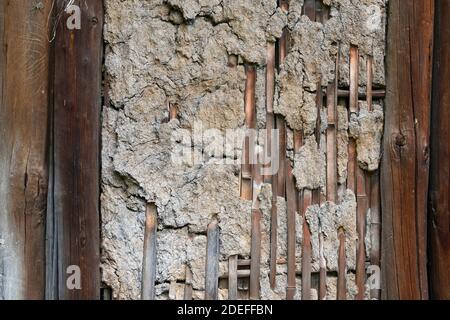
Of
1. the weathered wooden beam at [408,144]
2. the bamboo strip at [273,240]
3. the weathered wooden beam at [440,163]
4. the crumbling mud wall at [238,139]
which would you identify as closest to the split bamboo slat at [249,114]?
the crumbling mud wall at [238,139]

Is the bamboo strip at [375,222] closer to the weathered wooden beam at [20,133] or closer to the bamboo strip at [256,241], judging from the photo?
the bamboo strip at [256,241]

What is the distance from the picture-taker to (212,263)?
208 cm

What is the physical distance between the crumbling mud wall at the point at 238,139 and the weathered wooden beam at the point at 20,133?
25 centimetres

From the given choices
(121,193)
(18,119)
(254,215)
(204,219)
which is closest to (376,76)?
(254,215)

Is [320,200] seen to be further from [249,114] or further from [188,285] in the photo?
[188,285]

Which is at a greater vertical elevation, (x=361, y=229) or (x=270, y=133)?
(x=270, y=133)

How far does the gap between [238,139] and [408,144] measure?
66 centimetres

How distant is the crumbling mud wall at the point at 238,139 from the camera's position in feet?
6.75

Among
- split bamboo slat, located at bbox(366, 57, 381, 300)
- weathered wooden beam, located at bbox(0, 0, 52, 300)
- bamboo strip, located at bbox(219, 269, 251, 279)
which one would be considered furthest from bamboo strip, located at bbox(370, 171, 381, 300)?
weathered wooden beam, located at bbox(0, 0, 52, 300)

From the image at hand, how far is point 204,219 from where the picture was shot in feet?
6.81

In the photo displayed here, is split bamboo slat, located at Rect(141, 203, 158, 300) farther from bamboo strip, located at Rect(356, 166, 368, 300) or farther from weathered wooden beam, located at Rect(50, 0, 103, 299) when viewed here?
bamboo strip, located at Rect(356, 166, 368, 300)

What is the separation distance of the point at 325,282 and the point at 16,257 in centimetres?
117

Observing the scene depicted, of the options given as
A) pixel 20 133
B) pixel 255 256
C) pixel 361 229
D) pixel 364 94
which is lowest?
pixel 255 256

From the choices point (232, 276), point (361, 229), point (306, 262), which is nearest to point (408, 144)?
point (361, 229)
